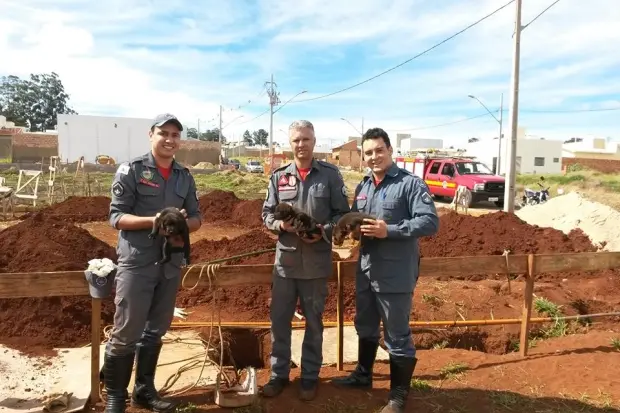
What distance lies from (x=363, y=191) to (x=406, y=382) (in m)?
1.36

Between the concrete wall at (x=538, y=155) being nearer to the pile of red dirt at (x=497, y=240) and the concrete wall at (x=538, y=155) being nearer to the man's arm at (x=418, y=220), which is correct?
the pile of red dirt at (x=497, y=240)

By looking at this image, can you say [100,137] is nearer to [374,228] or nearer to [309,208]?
[309,208]

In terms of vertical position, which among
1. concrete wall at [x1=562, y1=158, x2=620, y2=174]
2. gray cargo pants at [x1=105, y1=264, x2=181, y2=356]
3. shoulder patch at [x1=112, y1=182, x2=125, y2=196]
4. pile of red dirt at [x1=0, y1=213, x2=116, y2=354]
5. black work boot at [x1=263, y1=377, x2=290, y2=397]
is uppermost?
concrete wall at [x1=562, y1=158, x2=620, y2=174]

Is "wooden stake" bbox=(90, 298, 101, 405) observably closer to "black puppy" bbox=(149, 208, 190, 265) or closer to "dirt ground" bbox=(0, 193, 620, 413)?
"dirt ground" bbox=(0, 193, 620, 413)

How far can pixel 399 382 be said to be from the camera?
342 centimetres

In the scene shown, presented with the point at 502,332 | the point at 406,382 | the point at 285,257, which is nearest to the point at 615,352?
the point at 502,332

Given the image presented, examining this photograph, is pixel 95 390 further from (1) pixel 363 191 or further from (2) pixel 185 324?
(1) pixel 363 191

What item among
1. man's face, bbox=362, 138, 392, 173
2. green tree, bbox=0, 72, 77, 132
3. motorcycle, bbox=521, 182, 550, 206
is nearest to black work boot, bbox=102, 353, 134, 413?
man's face, bbox=362, 138, 392, 173

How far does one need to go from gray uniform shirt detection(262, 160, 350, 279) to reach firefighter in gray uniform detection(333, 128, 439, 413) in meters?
0.24

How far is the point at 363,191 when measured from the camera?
12.0 ft

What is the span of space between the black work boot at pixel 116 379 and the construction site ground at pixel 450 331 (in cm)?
34

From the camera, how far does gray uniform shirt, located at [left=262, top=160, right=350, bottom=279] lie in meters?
3.52

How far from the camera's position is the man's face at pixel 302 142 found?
11.3ft

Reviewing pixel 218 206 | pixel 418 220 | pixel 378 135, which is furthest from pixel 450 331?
pixel 218 206
